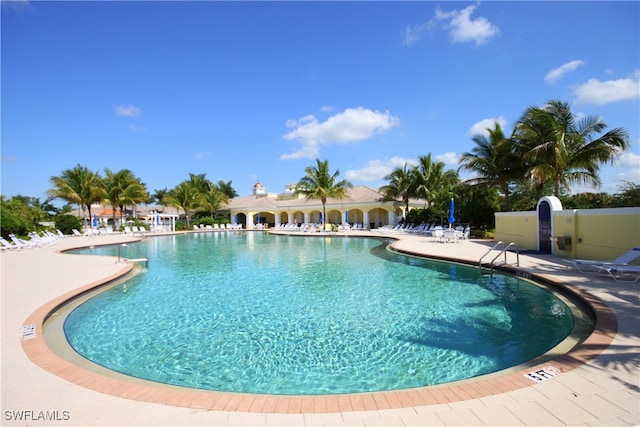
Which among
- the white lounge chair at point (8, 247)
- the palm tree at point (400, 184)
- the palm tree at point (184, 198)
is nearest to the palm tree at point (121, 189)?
the palm tree at point (184, 198)

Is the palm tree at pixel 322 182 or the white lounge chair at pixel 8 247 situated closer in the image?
the white lounge chair at pixel 8 247

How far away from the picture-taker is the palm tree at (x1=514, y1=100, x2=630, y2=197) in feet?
48.2

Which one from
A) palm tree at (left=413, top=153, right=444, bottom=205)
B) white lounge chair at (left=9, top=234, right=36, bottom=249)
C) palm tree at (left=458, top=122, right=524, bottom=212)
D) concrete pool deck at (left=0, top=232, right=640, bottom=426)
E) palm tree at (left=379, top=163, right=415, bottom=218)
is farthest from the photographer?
palm tree at (left=379, top=163, right=415, bottom=218)

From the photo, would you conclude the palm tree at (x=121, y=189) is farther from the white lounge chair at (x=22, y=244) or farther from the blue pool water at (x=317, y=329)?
the blue pool water at (x=317, y=329)

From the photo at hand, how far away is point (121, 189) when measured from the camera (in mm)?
34656

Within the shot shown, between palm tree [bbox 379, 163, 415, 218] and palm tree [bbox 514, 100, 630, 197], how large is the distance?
37.1ft

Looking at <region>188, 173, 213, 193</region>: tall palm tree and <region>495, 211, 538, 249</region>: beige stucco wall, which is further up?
<region>188, 173, 213, 193</region>: tall palm tree

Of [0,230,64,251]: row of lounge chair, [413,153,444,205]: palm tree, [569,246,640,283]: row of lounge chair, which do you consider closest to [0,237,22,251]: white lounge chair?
[0,230,64,251]: row of lounge chair

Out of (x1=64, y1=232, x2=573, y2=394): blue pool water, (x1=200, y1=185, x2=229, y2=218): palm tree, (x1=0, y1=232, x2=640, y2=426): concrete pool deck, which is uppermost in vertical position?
(x1=200, y1=185, x2=229, y2=218): palm tree

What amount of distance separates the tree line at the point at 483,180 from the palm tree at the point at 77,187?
0.08 m

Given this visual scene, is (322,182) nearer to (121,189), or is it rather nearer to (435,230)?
(435,230)

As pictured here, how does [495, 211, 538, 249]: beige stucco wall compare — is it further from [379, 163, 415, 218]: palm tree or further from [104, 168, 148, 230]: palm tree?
[104, 168, 148, 230]: palm tree

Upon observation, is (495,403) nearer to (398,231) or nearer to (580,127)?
(580,127)

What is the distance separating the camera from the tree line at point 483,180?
1563 centimetres
